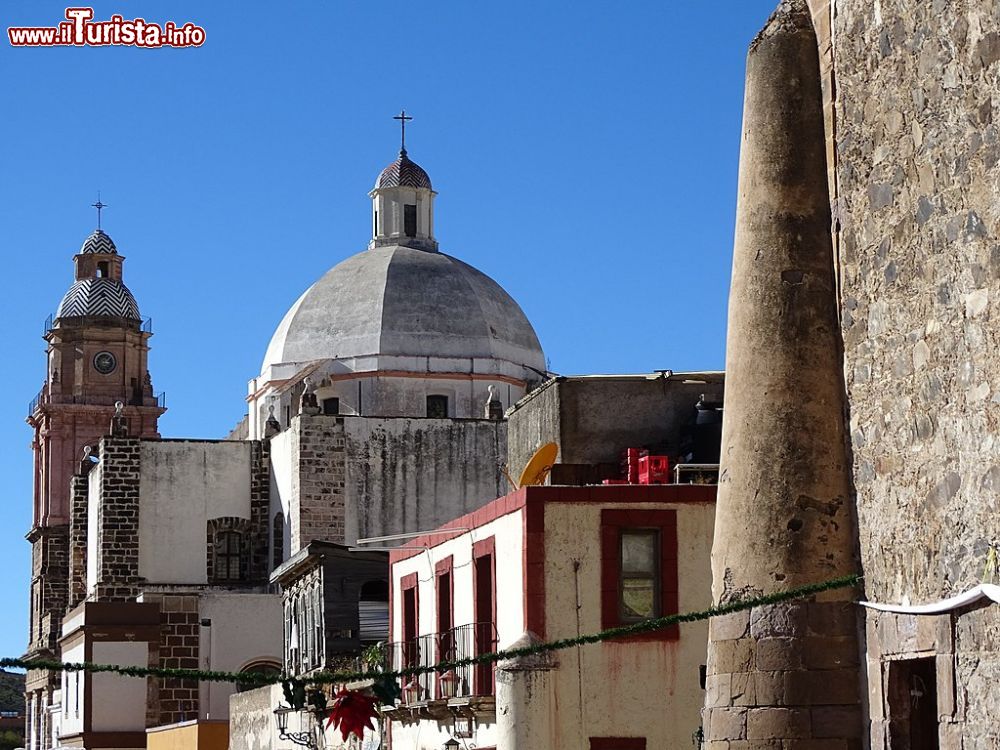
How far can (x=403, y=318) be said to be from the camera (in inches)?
2051

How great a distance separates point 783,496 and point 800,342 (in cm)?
99

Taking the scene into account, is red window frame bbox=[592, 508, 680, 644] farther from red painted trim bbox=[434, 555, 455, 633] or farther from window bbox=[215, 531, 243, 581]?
window bbox=[215, 531, 243, 581]

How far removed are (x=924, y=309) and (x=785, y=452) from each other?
1.70 m

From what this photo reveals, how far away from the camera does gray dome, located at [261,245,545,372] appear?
51.9 meters

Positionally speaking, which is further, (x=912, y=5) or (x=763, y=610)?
(x=763, y=610)

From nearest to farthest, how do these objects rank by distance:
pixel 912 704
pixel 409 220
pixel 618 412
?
pixel 912 704
pixel 618 412
pixel 409 220

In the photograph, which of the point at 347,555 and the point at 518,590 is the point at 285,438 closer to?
the point at 347,555

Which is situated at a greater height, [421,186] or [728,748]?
[421,186]

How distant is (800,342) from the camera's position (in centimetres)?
1286

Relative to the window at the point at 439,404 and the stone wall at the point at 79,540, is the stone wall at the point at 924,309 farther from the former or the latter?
the stone wall at the point at 79,540

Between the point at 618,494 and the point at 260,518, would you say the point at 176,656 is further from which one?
the point at 618,494

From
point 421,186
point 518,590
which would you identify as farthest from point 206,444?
point 518,590

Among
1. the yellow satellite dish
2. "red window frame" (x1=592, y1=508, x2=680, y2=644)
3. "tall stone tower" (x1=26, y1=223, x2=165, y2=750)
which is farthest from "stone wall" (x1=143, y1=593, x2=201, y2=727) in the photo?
"tall stone tower" (x1=26, y1=223, x2=165, y2=750)

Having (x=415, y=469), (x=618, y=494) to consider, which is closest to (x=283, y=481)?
(x=415, y=469)
